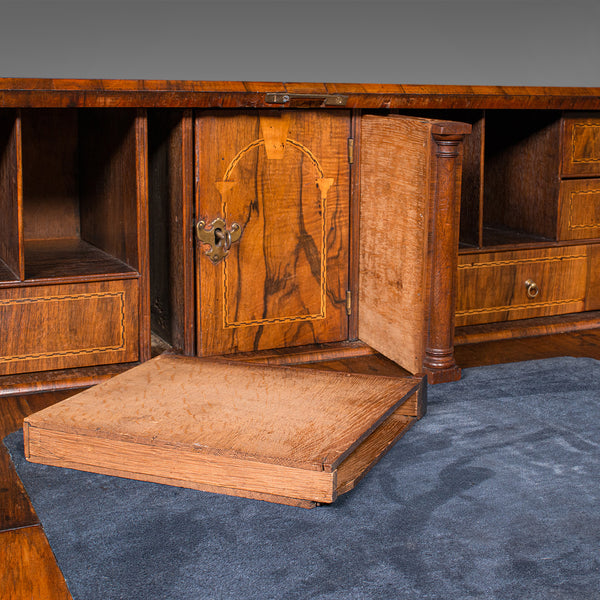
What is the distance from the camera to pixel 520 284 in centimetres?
285

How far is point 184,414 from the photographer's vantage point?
1817 mm

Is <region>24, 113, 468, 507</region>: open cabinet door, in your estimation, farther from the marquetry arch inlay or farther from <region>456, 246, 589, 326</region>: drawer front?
<region>456, 246, 589, 326</region>: drawer front

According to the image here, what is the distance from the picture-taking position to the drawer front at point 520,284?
277cm

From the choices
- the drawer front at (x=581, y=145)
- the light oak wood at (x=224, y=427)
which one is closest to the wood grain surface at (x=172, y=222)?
the light oak wood at (x=224, y=427)

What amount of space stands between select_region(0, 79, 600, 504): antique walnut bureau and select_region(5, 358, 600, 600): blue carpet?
0.22m

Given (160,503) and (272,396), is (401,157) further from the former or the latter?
(160,503)

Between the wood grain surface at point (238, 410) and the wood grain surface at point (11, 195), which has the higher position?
the wood grain surface at point (11, 195)

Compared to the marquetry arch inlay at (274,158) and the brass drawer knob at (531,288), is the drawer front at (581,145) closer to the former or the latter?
the brass drawer knob at (531,288)

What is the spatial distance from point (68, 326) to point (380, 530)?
1147 mm

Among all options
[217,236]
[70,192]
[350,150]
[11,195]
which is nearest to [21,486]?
[11,195]

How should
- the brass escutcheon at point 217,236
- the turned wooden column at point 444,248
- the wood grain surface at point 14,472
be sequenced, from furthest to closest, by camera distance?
the brass escutcheon at point 217,236 → the turned wooden column at point 444,248 → the wood grain surface at point 14,472

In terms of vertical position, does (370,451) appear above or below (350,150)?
below

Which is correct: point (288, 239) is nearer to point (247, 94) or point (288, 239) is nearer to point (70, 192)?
point (247, 94)

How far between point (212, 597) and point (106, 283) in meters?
1.21
